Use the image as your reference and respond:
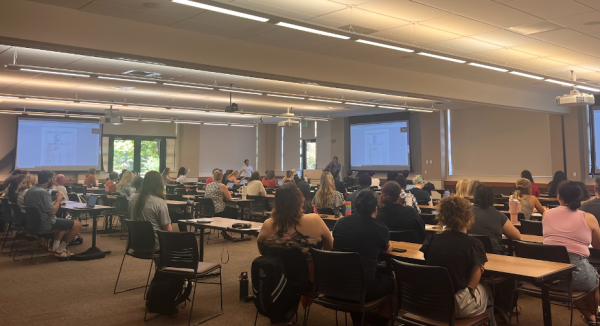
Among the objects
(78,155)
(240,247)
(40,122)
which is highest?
(40,122)

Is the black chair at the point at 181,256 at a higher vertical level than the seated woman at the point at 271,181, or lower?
lower

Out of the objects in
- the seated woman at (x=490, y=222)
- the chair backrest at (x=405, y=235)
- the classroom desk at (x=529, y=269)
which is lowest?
the classroom desk at (x=529, y=269)

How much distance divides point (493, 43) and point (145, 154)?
14947mm

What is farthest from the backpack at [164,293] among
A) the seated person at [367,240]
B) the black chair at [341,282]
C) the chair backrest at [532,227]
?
the chair backrest at [532,227]

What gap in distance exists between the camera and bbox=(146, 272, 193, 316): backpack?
442 cm

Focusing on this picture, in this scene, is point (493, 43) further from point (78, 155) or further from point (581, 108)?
point (78, 155)

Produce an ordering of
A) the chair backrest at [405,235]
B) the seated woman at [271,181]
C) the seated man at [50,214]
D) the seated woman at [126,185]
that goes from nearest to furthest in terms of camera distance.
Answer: the chair backrest at [405,235]
the seated man at [50,214]
the seated woman at [126,185]
the seated woman at [271,181]

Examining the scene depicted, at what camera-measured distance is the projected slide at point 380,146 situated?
54.4 feet

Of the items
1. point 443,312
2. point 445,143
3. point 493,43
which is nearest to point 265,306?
point 443,312

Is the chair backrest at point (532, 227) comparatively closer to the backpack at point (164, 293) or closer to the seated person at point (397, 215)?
the seated person at point (397, 215)

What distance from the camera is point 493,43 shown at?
7.44 meters

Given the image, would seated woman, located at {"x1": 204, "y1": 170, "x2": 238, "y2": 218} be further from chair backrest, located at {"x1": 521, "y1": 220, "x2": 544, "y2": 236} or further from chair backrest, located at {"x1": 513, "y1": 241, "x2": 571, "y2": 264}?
chair backrest, located at {"x1": 513, "y1": 241, "x2": 571, "y2": 264}

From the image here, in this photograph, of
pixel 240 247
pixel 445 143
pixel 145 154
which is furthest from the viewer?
pixel 145 154

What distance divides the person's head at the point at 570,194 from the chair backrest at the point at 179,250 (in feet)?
10.5
